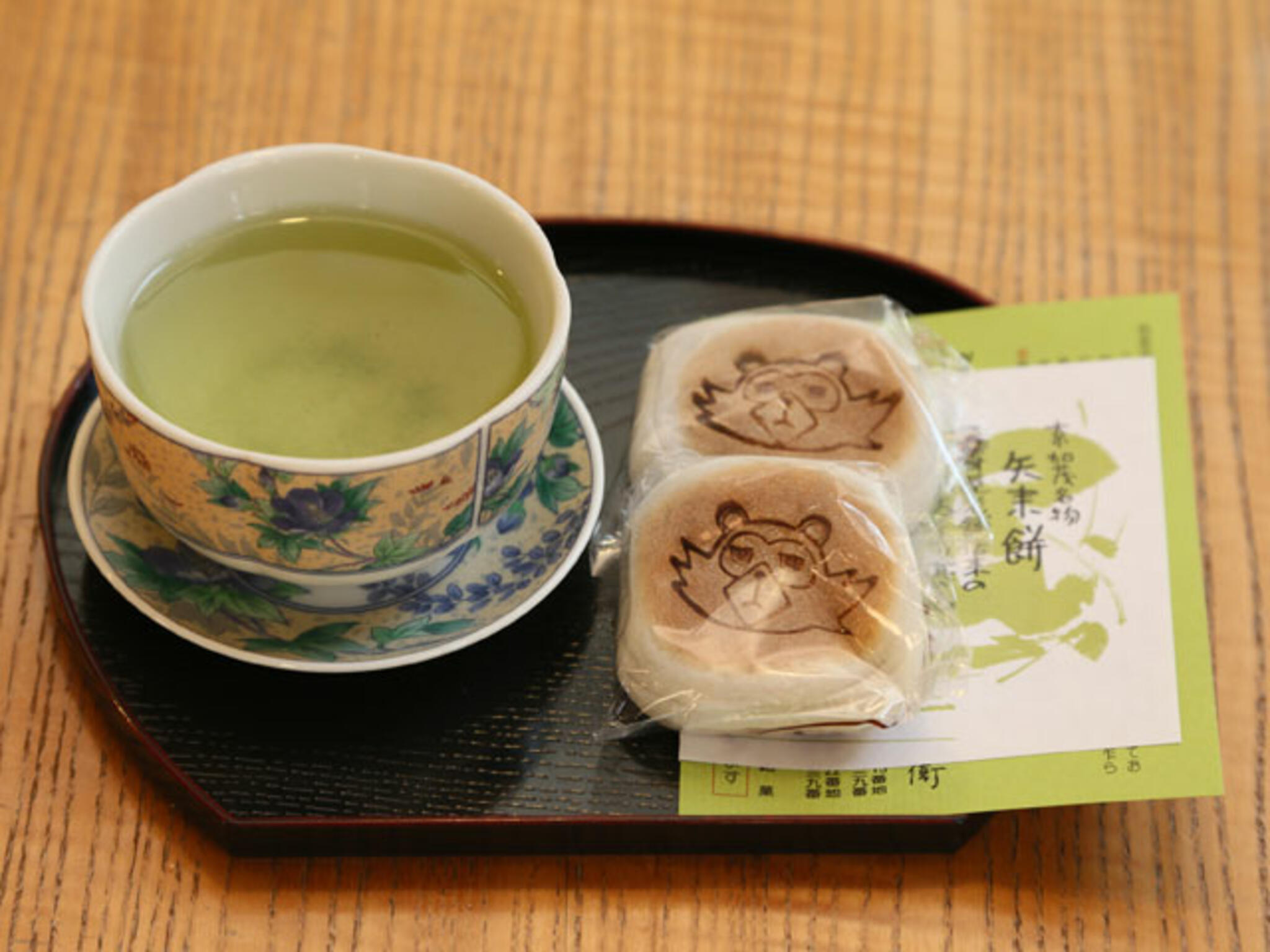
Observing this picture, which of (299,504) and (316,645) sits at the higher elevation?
(299,504)

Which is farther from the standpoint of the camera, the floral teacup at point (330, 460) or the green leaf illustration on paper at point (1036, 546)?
the green leaf illustration on paper at point (1036, 546)

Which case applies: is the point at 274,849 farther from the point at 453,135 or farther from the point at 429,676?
the point at 453,135

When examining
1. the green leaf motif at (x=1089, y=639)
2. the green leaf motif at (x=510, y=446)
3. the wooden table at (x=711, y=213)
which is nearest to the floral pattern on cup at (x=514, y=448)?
the green leaf motif at (x=510, y=446)

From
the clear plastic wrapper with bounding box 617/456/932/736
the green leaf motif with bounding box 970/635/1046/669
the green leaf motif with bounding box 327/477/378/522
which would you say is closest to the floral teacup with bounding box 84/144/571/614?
the green leaf motif with bounding box 327/477/378/522

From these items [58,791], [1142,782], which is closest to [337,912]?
[58,791]

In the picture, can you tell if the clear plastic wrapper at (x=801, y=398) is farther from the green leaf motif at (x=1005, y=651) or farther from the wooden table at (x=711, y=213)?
the wooden table at (x=711, y=213)

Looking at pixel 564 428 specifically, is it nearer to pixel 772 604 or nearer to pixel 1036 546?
pixel 772 604

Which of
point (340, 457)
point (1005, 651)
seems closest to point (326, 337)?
point (340, 457)
